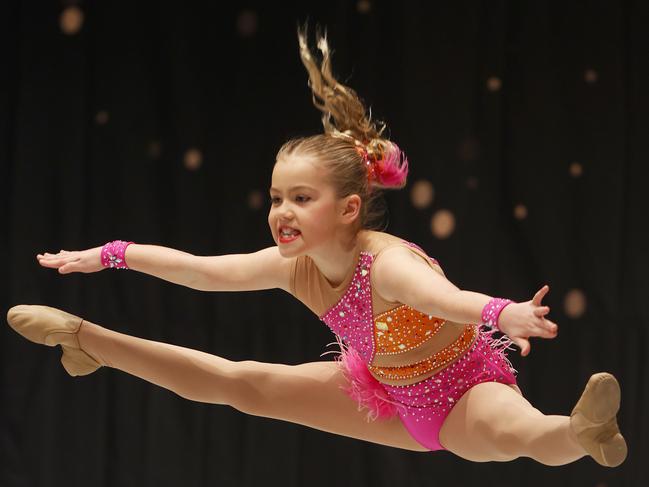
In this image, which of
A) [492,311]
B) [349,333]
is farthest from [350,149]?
[492,311]

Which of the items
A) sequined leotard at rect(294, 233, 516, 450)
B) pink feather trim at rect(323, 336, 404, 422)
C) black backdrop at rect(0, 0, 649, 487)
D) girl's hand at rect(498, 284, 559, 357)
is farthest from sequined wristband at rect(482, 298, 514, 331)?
black backdrop at rect(0, 0, 649, 487)

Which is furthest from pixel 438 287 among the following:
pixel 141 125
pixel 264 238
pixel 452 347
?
pixel 141 125

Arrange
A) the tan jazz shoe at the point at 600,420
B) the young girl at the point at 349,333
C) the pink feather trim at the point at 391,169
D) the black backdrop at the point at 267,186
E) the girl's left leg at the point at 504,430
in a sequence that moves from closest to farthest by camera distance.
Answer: the tan jazz shoe at the point at 600,420 → the girl's left leg at the point at 504,430 → the young girl at the point at 349,333 → the pink feather trim at the point at 391,169 → the black backdrop at the point at 267,186

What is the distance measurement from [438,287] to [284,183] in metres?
0.47

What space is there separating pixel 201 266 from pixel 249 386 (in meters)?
0.31

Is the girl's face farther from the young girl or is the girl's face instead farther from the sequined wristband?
the sequined wristband

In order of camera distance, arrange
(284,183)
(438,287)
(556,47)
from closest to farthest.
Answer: (438,287) < (284,183) < (556,47)

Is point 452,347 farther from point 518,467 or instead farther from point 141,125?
point 141,125

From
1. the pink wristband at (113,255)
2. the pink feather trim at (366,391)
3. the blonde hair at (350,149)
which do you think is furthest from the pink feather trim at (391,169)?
the pink wristband at (113,255)

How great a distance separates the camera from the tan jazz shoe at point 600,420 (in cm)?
181

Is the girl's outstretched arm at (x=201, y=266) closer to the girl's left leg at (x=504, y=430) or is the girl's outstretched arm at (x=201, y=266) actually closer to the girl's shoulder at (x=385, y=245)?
the girl's shoulder at (x=385, y=245)

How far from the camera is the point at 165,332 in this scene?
3.33 m

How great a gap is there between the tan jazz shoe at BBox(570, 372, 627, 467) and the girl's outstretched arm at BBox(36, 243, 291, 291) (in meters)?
0.84

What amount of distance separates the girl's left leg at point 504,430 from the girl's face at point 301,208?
487 mm
